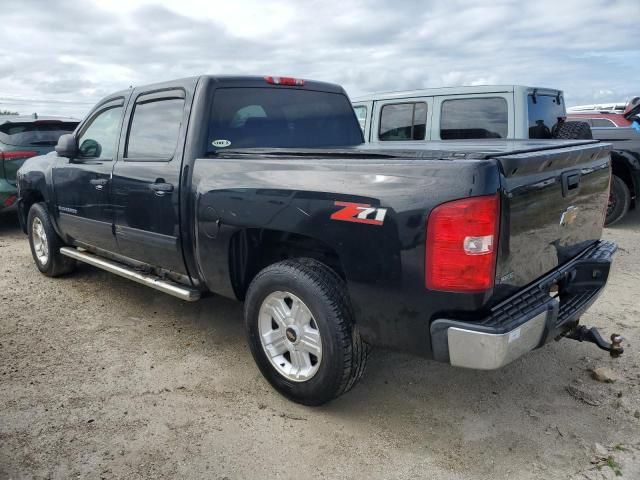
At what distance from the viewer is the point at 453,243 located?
229cm

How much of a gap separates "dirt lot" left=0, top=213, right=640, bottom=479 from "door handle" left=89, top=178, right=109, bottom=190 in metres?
1.11

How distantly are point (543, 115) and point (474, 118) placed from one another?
0.80m

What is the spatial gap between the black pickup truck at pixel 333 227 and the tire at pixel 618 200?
4.75 meters

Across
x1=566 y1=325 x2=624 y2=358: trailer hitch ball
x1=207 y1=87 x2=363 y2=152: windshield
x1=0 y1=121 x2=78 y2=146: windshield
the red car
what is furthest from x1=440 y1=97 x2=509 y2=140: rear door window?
x1=0 y1=121 x2=78 y2=146: windshield

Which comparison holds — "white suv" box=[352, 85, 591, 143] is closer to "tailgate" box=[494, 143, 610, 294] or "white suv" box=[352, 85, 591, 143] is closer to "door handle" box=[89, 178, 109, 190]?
"tailgate" box=[494, 143, 610, 294]

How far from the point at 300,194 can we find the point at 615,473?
197cm

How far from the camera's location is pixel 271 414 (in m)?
3.00

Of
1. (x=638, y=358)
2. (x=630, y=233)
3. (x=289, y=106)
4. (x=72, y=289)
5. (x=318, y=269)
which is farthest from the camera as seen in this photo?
(x=630, y=233)

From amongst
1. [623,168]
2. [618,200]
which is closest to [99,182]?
[618,200]

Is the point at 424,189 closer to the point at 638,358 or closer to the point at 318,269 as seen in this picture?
the point at 318,269

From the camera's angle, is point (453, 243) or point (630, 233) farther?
point (630, 233)

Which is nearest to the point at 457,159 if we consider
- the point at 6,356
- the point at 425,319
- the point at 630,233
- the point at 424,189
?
the point at 424,189

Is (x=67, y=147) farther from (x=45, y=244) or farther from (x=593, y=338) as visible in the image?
(x=593, y=338)

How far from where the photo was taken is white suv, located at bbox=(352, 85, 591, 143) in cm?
612
